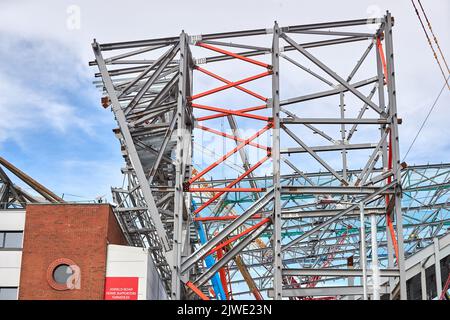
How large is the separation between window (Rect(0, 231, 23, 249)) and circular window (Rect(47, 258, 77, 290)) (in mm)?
2401

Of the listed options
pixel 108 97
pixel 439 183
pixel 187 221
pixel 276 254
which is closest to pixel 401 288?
pixel 276 254

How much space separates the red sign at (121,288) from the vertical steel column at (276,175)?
30.0ft

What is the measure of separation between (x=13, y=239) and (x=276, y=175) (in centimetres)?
1581

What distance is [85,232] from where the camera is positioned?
1673 inches

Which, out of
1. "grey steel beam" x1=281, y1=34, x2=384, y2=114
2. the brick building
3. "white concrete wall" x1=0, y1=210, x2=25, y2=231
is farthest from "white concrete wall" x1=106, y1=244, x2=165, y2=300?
"grey steel beam" x1=281, y1=34, x2=384, y2=114

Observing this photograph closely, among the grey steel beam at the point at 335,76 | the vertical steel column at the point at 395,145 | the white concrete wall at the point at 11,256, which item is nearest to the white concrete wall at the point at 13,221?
the white concrete wall at the point at 11,256

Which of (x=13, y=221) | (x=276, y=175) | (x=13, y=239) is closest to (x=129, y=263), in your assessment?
(x=13, y=239)

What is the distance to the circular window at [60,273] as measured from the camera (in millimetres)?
41812

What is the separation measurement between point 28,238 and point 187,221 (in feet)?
31.4

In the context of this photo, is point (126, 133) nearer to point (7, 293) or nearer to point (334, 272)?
point (7, 293)

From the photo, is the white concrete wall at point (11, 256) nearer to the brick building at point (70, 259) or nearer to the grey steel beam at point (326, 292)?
the brick building at point (70, 259)

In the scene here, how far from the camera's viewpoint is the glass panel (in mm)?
43188

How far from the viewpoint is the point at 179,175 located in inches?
1409

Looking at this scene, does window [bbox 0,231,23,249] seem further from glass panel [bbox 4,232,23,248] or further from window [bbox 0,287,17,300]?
window [bbox 0,287,17,300]
